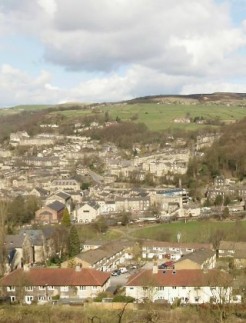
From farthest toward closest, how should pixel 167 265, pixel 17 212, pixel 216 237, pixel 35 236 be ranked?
pixel 17 212, pixel 216 237, pixel 35 236, pixel 167 265

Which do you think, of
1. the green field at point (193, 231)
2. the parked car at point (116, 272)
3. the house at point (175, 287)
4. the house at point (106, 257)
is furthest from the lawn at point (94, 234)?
the house at point (175, 287)

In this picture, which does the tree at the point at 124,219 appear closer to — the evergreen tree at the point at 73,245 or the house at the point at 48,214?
the house at the point at 48,214

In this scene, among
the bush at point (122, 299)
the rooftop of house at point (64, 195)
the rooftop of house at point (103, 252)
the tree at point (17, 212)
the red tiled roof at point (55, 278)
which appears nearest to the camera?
the bush at point (122, 299)

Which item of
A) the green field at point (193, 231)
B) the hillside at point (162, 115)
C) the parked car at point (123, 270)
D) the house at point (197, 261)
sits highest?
the hillside at point (162, 115)

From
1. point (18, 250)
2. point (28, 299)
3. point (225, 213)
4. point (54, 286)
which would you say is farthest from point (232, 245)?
point (28, 299)

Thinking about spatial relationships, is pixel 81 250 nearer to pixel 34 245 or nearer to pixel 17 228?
pixel 34 245

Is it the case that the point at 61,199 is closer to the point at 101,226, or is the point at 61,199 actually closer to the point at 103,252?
the point at 101,226
